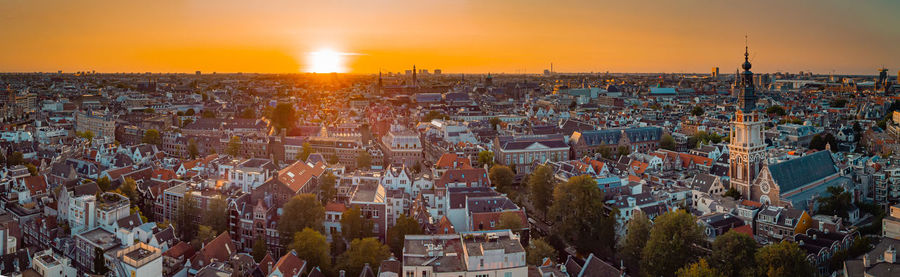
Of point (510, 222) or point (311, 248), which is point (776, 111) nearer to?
point (510, 222)

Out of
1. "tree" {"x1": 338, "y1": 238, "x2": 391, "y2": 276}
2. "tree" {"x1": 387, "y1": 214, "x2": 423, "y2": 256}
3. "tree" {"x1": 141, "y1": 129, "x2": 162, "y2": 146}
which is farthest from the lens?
"tree" {"x1": 141, "y1": 129, "x2": 162, "y2": 146}

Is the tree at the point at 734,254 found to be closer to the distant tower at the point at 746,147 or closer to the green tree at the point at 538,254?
the green tree at the point at 538,254

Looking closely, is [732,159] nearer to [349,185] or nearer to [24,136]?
[349,185]

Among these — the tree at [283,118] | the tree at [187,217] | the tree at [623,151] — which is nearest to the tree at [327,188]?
the tree at [187,217]

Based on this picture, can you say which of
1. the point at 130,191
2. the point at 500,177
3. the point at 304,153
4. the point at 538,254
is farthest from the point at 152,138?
the point at 538,254

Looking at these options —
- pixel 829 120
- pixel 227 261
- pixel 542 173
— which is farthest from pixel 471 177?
pixel 829 120

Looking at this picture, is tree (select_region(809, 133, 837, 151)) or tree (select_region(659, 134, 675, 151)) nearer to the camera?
tree (select_region(659, 134, 675, 151))

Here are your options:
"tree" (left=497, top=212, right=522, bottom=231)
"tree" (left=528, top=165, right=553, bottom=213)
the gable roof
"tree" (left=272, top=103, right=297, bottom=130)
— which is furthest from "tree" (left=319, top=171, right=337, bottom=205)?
"tree" (left=272, top=103, right=297, bottom=130)

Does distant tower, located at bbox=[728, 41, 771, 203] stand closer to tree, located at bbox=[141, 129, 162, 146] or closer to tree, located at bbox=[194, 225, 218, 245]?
tree, located at bbox=[194, 225, 218, 245]
